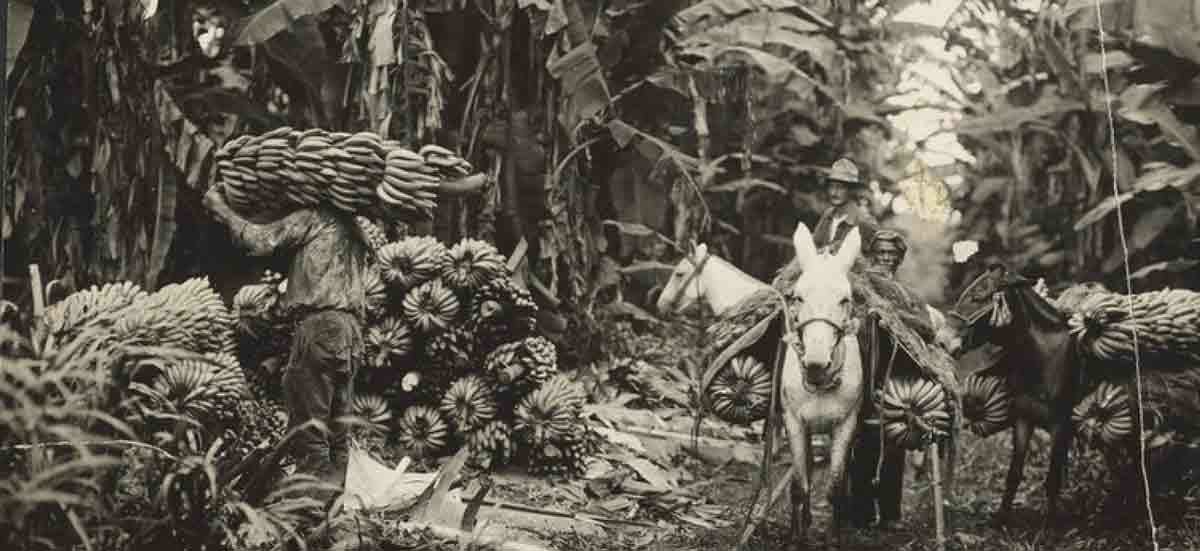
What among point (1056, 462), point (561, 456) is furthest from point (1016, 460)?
point (561, 456)

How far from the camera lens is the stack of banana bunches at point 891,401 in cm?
598

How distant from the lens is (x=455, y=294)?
676cm

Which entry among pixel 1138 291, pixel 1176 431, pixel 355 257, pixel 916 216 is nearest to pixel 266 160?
pixel 355 257

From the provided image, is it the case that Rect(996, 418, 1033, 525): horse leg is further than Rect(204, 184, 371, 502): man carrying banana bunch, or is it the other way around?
Rect(996, 418, 1033, 525): horse leg

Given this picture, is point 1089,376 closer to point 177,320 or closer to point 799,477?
point 799,477

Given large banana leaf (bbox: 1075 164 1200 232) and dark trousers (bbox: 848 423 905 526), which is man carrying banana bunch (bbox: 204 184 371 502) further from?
large banana leaf (bbox: 1075 164 1200 232)

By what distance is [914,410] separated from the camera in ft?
19.7

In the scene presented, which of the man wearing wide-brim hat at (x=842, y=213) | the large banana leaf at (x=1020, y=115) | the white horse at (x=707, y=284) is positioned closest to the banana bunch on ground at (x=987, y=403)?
the man wearing wide-brim hat at (x=842, y=213)

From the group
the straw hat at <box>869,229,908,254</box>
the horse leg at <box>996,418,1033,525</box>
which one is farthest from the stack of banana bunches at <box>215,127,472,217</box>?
the horse leg at <box>996,418,1033,525</box>

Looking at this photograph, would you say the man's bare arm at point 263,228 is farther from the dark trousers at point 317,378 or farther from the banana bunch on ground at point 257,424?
the banana bunch on ground at point 257,424

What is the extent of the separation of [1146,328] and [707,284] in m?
1.98

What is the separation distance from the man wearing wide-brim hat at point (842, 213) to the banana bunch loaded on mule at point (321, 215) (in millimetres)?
2347

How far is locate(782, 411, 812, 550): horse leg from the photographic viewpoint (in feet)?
18.9

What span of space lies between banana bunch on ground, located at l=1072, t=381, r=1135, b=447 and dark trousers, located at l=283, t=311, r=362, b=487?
3433 millimetres
